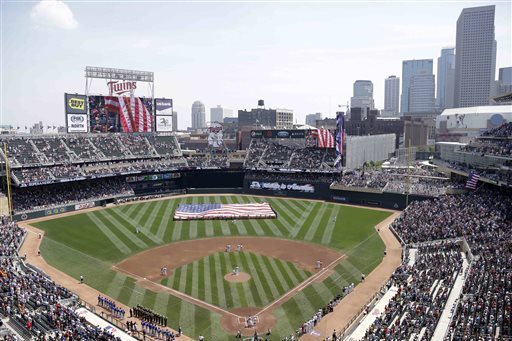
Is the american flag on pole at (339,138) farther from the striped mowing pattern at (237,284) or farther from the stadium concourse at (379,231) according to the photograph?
the striped mowing pattern at (237,284)

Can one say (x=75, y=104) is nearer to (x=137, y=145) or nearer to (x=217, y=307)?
(x=137, y=145)

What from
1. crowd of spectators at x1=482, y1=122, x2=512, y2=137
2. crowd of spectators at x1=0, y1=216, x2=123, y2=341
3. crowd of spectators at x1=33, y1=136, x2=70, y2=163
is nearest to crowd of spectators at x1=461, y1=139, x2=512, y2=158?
crowd of spectators at x1=482, y1=122, x2=512, y2=137

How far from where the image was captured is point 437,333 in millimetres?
22188

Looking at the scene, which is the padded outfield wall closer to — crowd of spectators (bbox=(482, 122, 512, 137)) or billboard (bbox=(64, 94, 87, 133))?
crowd of spectators (bbox=(482, 122, 512, 137))

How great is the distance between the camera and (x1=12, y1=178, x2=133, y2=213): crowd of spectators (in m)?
52.7

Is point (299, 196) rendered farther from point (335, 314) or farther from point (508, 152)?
point (335, 314)

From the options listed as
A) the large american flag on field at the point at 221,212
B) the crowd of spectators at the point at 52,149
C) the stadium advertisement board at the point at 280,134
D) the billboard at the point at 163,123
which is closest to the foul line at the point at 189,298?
the large american flag on field at the point at 221,212

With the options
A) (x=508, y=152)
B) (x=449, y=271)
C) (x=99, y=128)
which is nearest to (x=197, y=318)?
(x=449, y=271)

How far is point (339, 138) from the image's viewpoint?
64.9 metres

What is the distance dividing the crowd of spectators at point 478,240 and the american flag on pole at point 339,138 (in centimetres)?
1730

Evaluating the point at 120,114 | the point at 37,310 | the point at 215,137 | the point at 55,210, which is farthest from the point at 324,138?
the point at 37,310

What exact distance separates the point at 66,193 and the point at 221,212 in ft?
76.4

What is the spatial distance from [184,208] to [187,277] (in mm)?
21587

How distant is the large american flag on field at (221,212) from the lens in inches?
2018
